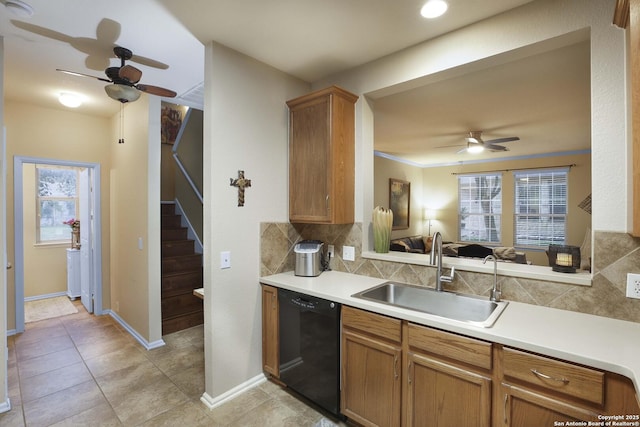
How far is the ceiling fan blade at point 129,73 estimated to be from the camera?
90.1 inches

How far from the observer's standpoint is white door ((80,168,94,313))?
162 inches

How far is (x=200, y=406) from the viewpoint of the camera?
7.29 feet

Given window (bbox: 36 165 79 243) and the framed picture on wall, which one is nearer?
window (bbox: 36 165 79 243)

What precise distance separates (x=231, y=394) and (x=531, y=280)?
2220mm

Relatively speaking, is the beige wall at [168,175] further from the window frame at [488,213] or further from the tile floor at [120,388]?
the window frame at [488,213]

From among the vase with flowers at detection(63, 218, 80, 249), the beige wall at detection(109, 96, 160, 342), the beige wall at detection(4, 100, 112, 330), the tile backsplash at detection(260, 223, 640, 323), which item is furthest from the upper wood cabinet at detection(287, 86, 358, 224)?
the vase with flowers at detection(63, 218, 80, 249)

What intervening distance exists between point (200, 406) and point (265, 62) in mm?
2729

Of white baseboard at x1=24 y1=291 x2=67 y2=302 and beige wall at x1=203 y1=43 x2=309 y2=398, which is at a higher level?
beige wall at x1=203 y1=43 x2=309 y2=398

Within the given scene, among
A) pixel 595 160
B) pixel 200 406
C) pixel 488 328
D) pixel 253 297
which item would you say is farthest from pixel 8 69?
pixel 595 160

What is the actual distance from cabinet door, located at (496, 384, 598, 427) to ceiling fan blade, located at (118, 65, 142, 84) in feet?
10.0

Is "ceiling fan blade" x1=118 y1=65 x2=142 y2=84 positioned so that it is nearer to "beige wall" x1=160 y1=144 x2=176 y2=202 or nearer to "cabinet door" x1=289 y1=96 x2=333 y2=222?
"cabinet door" x1=289 y1=96 x2=333 y2=222

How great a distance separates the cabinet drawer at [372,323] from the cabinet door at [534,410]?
1.78 feet

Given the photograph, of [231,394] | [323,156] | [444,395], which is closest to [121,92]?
[323,156]

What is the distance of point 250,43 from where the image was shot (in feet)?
7.37
